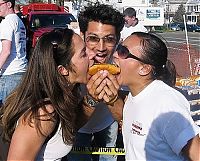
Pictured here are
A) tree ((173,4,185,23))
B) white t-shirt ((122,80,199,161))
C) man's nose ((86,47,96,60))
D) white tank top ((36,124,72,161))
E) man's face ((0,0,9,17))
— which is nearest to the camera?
white t-shirt ((122,80,199,161))

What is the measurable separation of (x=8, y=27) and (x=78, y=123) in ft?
8.21

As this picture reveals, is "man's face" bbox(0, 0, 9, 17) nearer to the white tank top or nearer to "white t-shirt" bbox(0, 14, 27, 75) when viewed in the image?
"white t-shirt" bbox(0, 14, 27, 75)

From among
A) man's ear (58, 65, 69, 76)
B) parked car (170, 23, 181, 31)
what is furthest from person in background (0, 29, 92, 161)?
parked car (170, 23, 181, 31)

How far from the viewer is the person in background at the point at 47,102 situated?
93.3 inches

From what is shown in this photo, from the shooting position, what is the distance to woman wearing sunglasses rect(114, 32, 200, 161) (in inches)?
88.8

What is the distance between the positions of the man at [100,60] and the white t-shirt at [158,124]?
1.07ft

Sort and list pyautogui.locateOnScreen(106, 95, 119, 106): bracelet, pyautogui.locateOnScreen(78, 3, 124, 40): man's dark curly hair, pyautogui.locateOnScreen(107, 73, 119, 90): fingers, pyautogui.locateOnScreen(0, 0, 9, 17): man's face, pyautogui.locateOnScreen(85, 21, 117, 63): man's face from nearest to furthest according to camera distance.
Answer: pyautogui.locateOnScreen(107, 73, 119, 90): fingers < pyautogui.locateOnScreen(106, 95, 119, 106): bracelet < pyautogui.locateOnScreen(85, 21, 117, 63): man's face < pyautogui.locateOnScreen(78, 3, 124, 40): man's dark curly hair < pyautogui.locateOnScreen(0, 0, 9, 17): man's face

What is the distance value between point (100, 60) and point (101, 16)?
39 centimetres

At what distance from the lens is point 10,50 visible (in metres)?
5.17

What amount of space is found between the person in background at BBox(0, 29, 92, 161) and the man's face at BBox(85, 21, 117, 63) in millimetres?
463

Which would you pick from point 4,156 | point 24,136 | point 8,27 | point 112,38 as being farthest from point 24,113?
point 8,27

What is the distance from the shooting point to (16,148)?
91.7 inches

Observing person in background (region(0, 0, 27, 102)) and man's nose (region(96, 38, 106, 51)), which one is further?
person in background (region(0, 0, 27, 102))

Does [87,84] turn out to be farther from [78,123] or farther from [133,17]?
[133,17]
